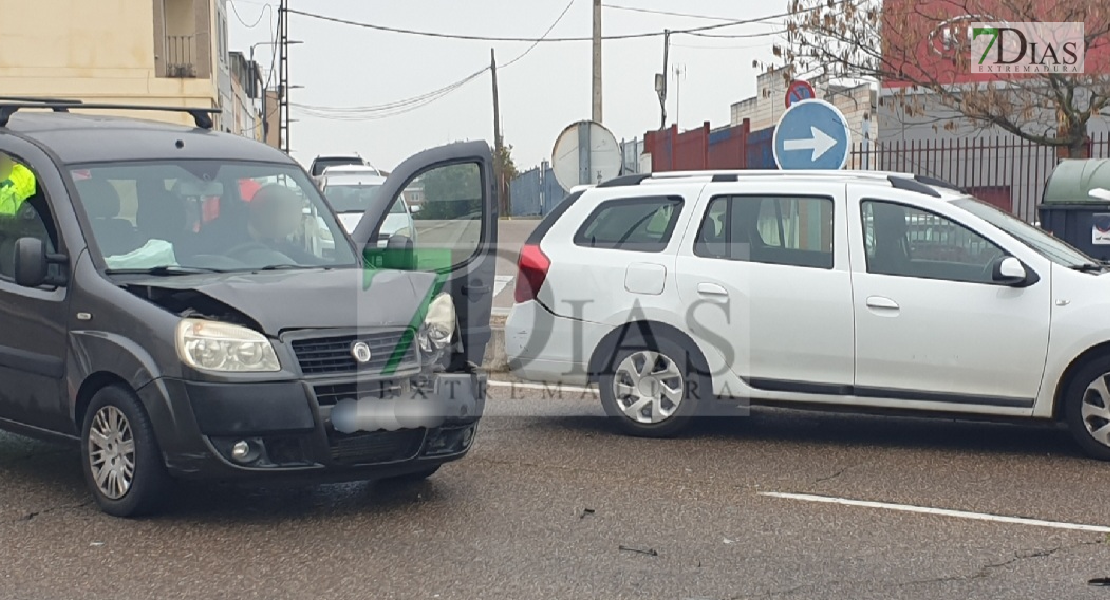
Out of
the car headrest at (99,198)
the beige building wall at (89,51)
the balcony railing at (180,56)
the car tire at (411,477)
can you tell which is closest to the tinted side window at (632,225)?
the car tire at (411,477)

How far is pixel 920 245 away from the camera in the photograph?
8.22m

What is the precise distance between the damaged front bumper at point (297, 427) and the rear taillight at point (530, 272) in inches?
104

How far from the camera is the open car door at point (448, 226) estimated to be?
774 cm

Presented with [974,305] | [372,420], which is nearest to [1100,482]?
[974,305]

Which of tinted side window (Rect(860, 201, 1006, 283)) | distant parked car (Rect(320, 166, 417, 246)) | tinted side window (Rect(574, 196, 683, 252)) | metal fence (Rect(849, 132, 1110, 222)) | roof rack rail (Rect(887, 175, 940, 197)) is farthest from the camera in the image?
distant parked car (Rect(320, 166, 417, 246))

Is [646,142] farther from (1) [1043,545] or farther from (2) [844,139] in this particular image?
(1) [1043,545]

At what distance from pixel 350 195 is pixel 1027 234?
17.0 metres

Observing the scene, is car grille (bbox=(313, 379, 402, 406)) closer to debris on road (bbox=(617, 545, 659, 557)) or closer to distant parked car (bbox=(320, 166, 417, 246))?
debris on road (bbox=(617, 545, 659, 557))

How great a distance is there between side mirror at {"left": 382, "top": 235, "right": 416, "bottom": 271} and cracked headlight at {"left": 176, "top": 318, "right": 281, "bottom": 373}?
1662 millimetres

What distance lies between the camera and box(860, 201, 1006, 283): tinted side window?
26.3 feet

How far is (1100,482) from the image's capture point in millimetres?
7297

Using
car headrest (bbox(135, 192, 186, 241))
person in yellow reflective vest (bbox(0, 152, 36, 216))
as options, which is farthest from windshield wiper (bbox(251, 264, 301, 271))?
person in yellow reflective vest (bbox(0, 152, 36, 216))

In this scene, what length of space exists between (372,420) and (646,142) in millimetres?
26644

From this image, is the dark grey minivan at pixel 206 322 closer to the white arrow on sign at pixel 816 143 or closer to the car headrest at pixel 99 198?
the car headrest at pixel 99 198
